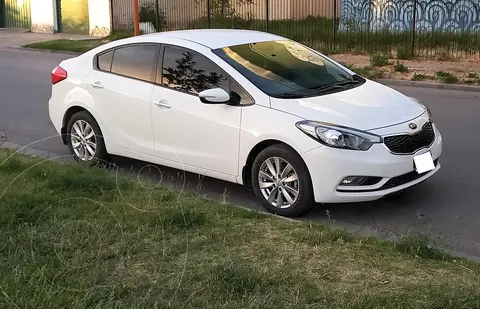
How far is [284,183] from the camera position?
629 cm

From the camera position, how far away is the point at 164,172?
786cm

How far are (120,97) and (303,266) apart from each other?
356 cm

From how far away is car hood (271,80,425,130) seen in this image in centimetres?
610

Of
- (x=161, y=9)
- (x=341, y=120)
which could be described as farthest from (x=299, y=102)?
(x=161, y=9)

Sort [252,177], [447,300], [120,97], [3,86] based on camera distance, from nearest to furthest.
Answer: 1. [447,300]
2. [252,177]
3. [120,97]
4. [3,86]

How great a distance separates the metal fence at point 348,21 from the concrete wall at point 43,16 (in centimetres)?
376

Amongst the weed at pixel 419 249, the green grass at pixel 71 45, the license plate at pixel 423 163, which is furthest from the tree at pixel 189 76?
the green grass at pixel 71 45

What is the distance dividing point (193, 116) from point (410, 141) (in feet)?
6.85

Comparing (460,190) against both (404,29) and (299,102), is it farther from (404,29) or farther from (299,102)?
(404,29)

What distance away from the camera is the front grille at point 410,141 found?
6031 millimetres

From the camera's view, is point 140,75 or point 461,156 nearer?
point 140,75

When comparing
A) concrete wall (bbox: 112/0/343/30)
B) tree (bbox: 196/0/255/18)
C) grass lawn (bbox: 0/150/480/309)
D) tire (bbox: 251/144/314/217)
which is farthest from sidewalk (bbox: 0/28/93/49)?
grass lawn (bbox: 0/150/480/309)

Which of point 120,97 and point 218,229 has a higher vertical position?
point 120,97

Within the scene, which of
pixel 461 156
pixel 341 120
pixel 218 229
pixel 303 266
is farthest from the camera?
pixel 461 156
